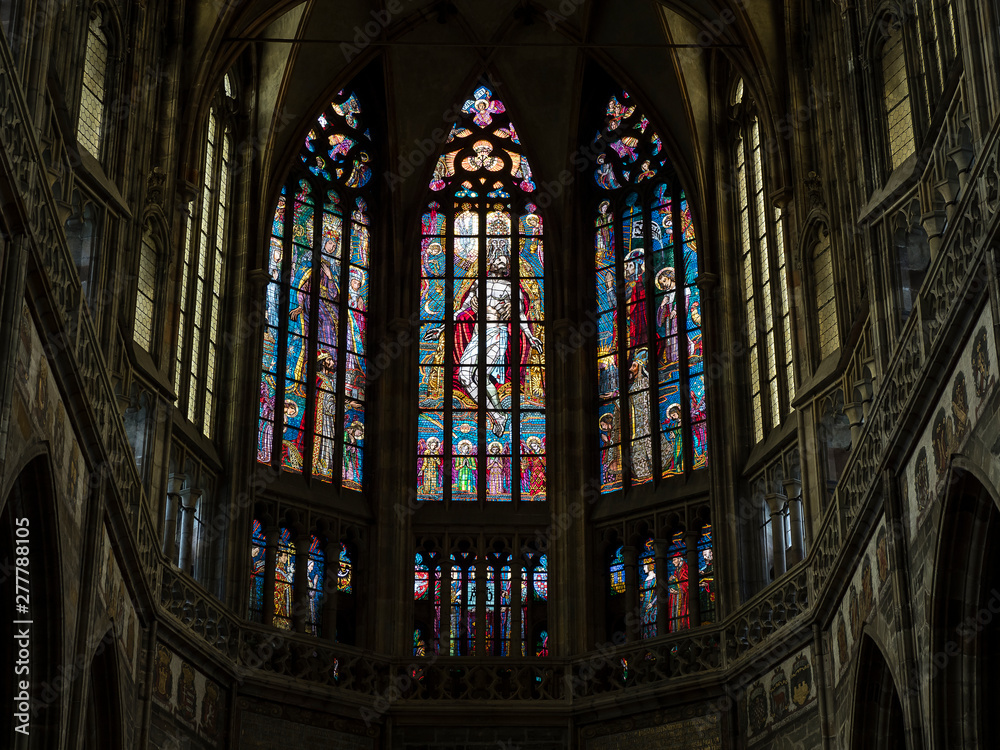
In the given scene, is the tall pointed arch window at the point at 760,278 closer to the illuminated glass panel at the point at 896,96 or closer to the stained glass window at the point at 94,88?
the illuminated glass panel at the point at 896,96

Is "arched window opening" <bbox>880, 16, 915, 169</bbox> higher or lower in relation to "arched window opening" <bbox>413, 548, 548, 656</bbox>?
higher

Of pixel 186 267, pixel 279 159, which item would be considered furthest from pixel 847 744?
pixel 279 159

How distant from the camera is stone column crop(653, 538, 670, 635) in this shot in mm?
23922

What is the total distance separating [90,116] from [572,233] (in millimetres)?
9888

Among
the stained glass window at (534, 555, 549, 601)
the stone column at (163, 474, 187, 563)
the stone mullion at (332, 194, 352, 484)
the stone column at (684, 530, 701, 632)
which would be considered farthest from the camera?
the stone mullion at (332, 194, 352, 484)

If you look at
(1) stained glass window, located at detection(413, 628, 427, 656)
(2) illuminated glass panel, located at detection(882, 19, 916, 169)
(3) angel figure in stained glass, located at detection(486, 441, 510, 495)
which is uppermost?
(2) illuminated glass panel, located at detection(882, 19, 916, 169)

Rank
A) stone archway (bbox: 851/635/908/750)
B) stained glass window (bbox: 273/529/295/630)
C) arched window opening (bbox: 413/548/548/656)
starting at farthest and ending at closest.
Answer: arched window opening (bbox: 413/548/548/656) → stained glass window (bbox: 273/529/295/630) → stone archway (bbox: 851/635/908/750)

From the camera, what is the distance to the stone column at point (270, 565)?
23375mm

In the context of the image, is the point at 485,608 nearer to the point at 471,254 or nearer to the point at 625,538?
the point at 625,538

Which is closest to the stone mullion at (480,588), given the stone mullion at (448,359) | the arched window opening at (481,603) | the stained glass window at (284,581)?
the arched window opening at (481,603)

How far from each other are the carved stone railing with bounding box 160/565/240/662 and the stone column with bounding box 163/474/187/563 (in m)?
0.72

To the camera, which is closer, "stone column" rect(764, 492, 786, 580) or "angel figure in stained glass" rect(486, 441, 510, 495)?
"stone column" rect(764, 492, 786, 580)

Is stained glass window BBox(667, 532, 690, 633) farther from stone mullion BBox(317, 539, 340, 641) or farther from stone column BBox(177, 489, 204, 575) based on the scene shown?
stone column BBox(177, 489, 204, 575)

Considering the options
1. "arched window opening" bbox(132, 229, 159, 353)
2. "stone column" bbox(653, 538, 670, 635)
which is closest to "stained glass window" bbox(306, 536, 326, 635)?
"arched window opening" bbox(132, 229, 159, 353)
